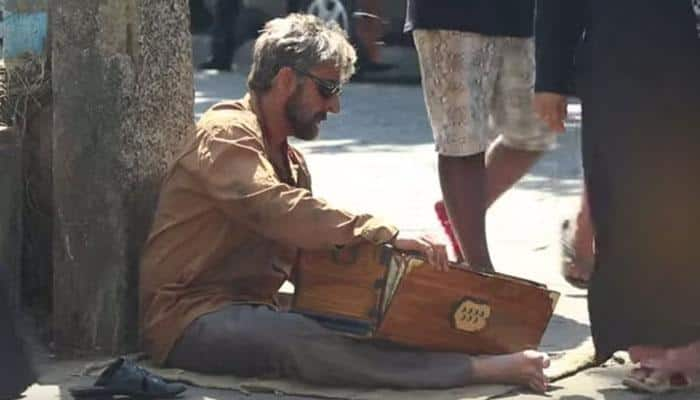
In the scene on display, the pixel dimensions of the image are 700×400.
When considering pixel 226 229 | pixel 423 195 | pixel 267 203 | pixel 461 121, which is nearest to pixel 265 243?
pixel 226 229

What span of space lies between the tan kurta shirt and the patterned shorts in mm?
722

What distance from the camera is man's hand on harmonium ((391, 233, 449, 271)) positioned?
17.0ft

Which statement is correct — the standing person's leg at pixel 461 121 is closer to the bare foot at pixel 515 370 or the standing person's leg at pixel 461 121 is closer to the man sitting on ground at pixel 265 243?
the man sitting on ground at pixel 265 243

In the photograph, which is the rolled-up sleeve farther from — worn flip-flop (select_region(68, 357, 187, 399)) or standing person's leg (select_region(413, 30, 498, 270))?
standing person's leg (select_region(413, 30, 498, 270))

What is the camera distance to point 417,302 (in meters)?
5.20

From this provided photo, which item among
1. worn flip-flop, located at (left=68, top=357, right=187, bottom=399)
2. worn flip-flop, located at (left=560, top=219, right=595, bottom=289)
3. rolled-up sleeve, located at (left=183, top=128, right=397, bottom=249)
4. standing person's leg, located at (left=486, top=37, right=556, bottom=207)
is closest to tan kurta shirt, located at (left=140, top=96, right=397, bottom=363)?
rolled-up sleeve, located at (left=183, top=128, right=397, bottom=249)

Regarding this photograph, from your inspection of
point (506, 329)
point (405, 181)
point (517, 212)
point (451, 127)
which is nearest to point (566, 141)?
point (405, 181)

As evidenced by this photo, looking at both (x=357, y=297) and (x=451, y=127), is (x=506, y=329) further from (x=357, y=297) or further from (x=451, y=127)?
(x=451, y=127)

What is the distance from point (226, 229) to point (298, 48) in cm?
56

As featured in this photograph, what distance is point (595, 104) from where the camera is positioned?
5.30 meters

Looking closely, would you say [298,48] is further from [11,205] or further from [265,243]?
[11,205]

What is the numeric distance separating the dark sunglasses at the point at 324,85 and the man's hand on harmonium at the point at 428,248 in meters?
0.52

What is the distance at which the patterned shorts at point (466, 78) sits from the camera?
612cm

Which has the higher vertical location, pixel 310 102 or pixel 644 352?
pixel 310 102
